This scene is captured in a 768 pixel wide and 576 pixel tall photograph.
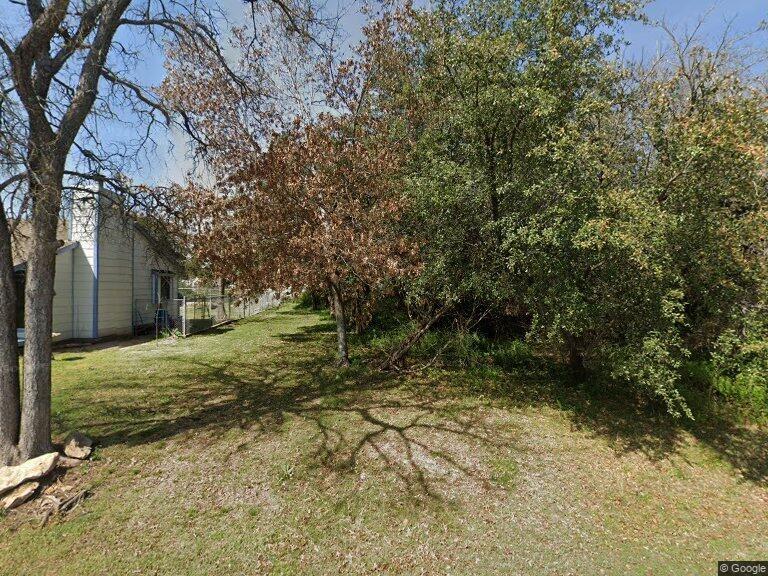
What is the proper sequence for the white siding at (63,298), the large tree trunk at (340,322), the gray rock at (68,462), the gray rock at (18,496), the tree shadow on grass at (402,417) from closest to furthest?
1. the gray rock at (18,496)
2. the gray rock at (68,462)
3. the tree shadow on grass at (402,417)
4. the large tree trunk at (340,322)
5. the white siding at (63,298)

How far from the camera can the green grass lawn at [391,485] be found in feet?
11.5

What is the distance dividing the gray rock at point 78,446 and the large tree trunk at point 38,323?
27cm

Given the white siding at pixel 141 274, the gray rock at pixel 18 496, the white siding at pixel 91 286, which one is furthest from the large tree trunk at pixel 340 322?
the white siding at pixel 141 274

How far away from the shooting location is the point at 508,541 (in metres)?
3.71

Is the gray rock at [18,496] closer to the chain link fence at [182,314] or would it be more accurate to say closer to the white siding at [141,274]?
the chain link fence at [182,314]

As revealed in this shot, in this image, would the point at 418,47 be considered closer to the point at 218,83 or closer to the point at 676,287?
the point at 218,83

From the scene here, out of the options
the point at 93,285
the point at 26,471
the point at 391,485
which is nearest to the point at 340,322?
the point at 391,485

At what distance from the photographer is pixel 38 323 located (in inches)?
180

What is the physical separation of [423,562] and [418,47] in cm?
830

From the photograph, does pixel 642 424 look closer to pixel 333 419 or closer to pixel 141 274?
pixel 333 419

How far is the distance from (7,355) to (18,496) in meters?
1.45

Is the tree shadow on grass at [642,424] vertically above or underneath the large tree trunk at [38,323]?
underneath

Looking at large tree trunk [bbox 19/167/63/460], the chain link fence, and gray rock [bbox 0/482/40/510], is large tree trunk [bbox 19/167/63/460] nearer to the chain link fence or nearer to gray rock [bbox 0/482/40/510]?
gray rock [bbox 0/482/40/510]

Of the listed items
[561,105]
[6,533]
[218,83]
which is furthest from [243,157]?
[6,533]
